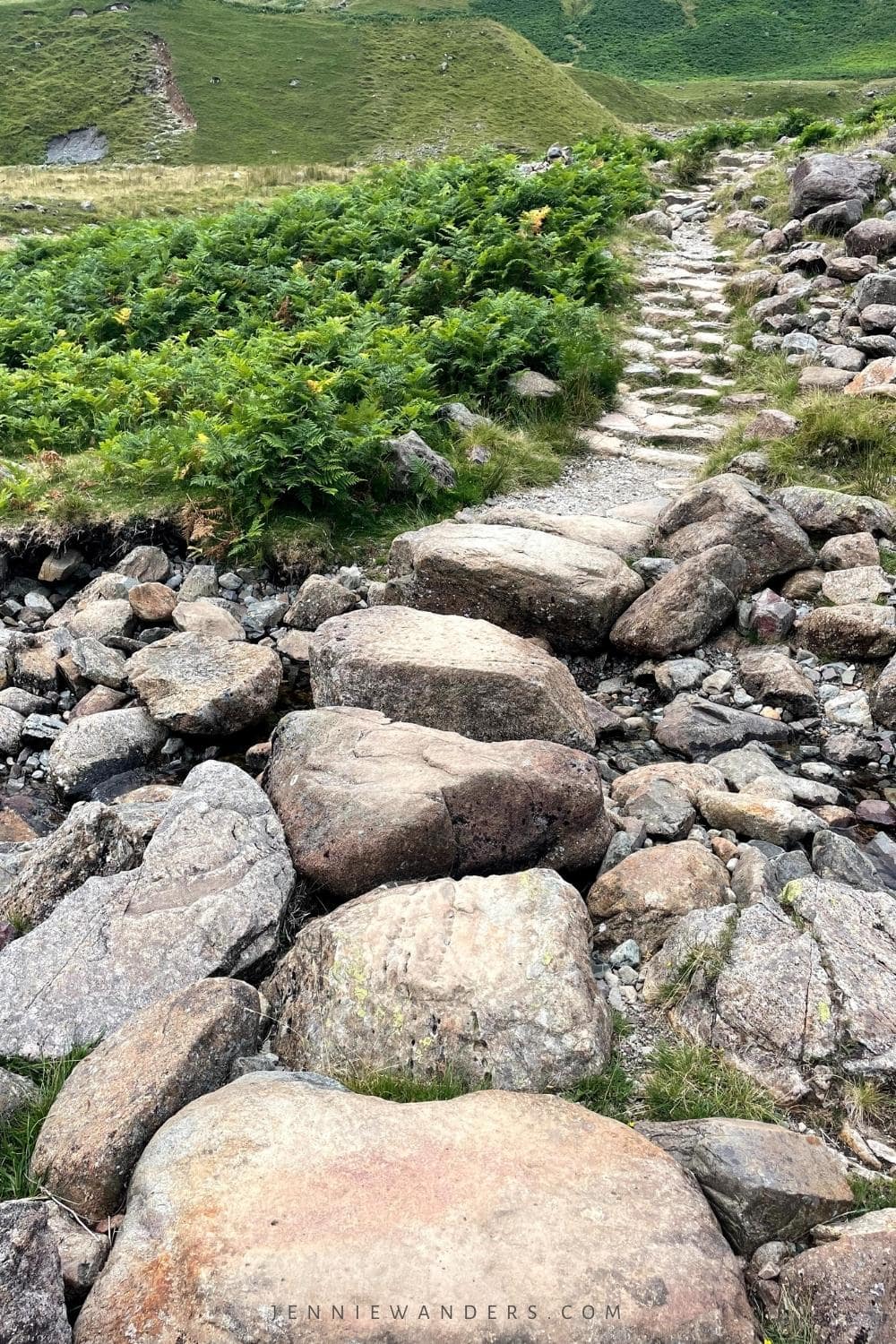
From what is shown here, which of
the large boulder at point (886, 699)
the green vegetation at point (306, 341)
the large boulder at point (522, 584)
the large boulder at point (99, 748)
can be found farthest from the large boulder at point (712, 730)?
the green vegetation at point (306, 341)

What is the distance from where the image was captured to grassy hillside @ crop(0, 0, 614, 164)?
61219 millimetres

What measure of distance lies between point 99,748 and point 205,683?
3.29 feet

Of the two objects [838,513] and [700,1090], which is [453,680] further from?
[838,513]

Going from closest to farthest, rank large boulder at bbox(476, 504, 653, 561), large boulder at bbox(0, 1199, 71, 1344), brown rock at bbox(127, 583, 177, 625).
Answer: large boulder at bbox(0, 1199, 71, 1344), brown rock at bbox(127, 583, 177, 625), large boulder at bbox(476, 504, 653, 561)

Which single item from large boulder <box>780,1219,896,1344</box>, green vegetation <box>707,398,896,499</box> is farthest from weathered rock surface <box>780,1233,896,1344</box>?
green vegetation <box>707,398,896,499</box>

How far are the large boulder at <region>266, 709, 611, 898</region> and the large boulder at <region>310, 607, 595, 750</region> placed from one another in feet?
2.41

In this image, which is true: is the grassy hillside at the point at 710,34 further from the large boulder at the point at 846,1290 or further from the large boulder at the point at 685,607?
the large boulder at the point at 846,1290

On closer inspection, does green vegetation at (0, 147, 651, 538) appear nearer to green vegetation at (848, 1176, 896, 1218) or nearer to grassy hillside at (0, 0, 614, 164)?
green vegetation at (848, 1176, 896, 1218)

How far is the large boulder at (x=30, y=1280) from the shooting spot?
2684 millimetres

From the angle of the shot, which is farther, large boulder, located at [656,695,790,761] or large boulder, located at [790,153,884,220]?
large boulder, located at [790,153,884,220]

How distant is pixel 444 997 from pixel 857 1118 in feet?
5.88

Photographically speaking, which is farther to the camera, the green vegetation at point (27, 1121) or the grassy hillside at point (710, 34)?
the grassy hillside at point (710, 34)

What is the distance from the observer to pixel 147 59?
7219cm

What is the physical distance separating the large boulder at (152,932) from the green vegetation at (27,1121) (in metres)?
0.06
